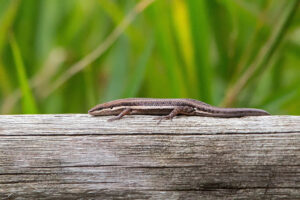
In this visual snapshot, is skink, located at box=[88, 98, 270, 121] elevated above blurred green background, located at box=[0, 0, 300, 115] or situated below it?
below

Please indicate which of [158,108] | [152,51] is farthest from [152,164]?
[152,51]

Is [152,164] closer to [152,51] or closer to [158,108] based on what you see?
[158,108]

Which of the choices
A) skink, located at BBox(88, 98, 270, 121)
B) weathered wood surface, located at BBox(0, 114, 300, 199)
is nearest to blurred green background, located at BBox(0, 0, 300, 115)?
skink, located at BBox(88, 98, 270, 121)

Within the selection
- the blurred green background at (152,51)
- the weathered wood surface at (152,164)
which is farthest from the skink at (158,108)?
the blurred green background at (152,51)

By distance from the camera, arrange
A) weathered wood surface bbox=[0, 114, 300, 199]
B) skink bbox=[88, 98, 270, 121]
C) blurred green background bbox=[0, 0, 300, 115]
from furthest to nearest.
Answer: blurred green background bbox=[0, 0, 300, 115] < skink bbox=[88, 98, 270, 121] < weathered wood surface bbox=[0, 114, 300, 199]

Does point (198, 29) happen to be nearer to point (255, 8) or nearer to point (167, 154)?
point (255, 8)

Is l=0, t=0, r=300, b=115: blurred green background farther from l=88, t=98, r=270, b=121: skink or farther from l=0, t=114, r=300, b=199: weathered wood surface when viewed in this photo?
l=0, t=114, r=300, b=199: weathered wood surface

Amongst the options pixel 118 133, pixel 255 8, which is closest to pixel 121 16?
pixel 255 8
